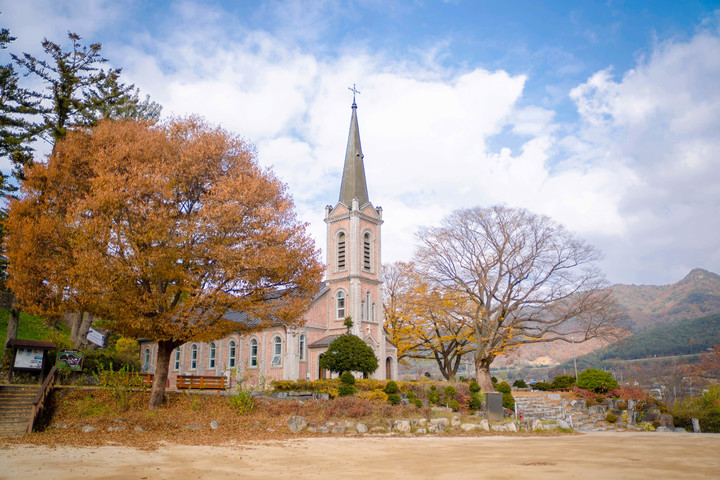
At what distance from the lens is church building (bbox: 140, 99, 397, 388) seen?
113ft

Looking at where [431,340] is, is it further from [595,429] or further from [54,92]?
[54,92]

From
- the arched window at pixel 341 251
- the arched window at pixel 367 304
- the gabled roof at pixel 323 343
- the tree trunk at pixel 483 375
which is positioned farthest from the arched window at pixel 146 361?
the tree trunk at pixel 483 375

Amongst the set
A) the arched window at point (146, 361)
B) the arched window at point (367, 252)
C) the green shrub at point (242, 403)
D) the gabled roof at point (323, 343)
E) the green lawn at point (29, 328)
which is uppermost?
the arched window at point (367, 252)

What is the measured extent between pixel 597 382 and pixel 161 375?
23268 millimetres

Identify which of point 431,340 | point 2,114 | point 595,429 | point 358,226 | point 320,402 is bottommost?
point 595,429

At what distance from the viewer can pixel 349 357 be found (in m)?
26.9

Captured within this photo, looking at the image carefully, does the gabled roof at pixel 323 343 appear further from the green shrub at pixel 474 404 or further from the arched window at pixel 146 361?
the arched window at pixel 146 361

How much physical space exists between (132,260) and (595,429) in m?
20.7

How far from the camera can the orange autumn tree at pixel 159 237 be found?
16.1m

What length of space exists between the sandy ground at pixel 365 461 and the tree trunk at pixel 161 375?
633 centimetres

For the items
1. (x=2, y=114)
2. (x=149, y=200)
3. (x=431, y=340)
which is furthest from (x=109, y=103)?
(x=431, y=340)

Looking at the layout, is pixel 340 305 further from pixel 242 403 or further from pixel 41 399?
pixel 41 399

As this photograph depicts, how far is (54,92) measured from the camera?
24.8 meters

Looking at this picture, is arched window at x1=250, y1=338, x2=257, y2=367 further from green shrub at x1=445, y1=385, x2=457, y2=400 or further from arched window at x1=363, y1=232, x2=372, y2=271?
green shrub at x1=445, y1=385, x2=457, y2=400
